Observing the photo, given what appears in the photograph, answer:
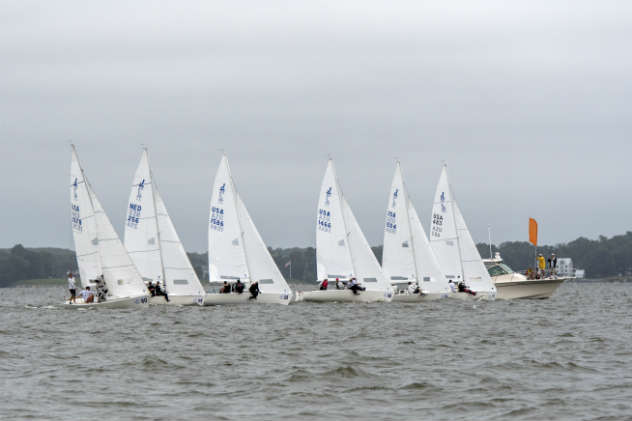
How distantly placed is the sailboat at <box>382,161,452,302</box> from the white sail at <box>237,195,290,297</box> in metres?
6.88

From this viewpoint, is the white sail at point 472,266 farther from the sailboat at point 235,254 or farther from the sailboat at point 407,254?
the sailboat at point 235,254

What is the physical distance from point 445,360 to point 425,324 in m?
11.6

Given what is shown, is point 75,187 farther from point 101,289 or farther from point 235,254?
point 235,254

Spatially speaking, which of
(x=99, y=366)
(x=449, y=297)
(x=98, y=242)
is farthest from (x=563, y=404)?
(x=449, y=297)

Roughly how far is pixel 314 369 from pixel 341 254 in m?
29.4

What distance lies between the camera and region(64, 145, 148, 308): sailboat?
42.6m

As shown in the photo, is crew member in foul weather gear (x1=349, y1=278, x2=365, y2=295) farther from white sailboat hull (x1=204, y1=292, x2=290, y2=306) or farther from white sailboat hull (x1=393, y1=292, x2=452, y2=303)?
white sailboat hull (x1=204, y1=292, x2=290, y2=306)

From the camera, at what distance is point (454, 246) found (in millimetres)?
54812

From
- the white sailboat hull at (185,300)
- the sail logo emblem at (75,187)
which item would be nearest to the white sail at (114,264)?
the sail logo emblem at (75,187)

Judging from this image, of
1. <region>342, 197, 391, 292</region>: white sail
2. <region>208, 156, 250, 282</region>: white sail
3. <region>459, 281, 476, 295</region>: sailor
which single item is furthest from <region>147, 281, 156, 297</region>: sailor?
<region>459, 281, 476, 295</region>: sailor

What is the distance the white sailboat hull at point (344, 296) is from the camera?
1908 inches

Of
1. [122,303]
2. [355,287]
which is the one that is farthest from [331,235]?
[122,303]

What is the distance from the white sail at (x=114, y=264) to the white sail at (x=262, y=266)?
6.47 meters

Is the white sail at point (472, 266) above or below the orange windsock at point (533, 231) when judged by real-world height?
below
